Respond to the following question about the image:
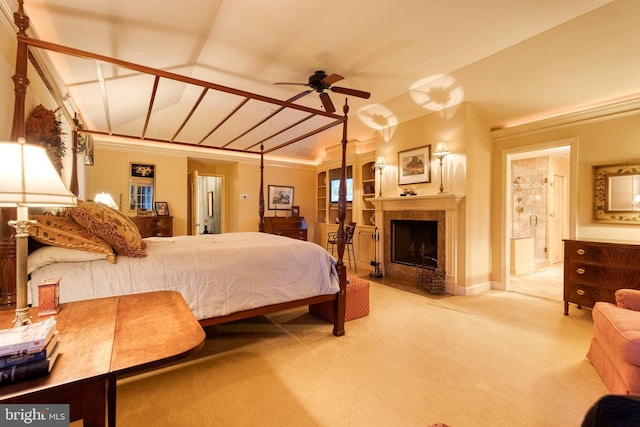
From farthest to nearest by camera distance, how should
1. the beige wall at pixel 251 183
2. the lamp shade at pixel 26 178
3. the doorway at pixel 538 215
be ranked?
1. the beige wall at pixel 251 183
2. the doorway at pixel 538 215
3. the lamp shade at pixel 26 178

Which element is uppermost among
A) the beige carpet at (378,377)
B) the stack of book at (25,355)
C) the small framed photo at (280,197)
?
the small framed photo at (280,197)

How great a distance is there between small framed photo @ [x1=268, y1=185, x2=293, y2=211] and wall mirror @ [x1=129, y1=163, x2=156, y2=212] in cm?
247

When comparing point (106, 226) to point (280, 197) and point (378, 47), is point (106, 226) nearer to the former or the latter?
point (378, 47)

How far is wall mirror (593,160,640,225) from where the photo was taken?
3066mm

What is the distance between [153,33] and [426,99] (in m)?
3.45

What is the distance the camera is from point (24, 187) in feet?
3.06

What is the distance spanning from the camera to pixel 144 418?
1584mm

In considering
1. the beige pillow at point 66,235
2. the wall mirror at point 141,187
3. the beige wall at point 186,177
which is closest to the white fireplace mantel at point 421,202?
the beige wall at point 186,177

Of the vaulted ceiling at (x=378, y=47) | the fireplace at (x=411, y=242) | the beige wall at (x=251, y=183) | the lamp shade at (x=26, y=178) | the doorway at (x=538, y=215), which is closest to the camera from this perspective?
the lamp shade at (x=26, y=178)

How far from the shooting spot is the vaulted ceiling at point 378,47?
229cm

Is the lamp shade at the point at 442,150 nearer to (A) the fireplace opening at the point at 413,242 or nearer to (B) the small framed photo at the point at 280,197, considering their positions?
(A) the fireplace opening at the point at 413,242

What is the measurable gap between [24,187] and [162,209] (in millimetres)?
4993

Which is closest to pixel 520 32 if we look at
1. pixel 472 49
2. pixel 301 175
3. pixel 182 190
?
pixel 472 49

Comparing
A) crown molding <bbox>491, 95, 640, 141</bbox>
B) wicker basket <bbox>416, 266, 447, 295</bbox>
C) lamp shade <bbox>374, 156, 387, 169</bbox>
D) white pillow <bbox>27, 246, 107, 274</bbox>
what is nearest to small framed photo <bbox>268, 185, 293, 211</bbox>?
lamp shade <bbox>374, 156, 387, 169</bbox>
